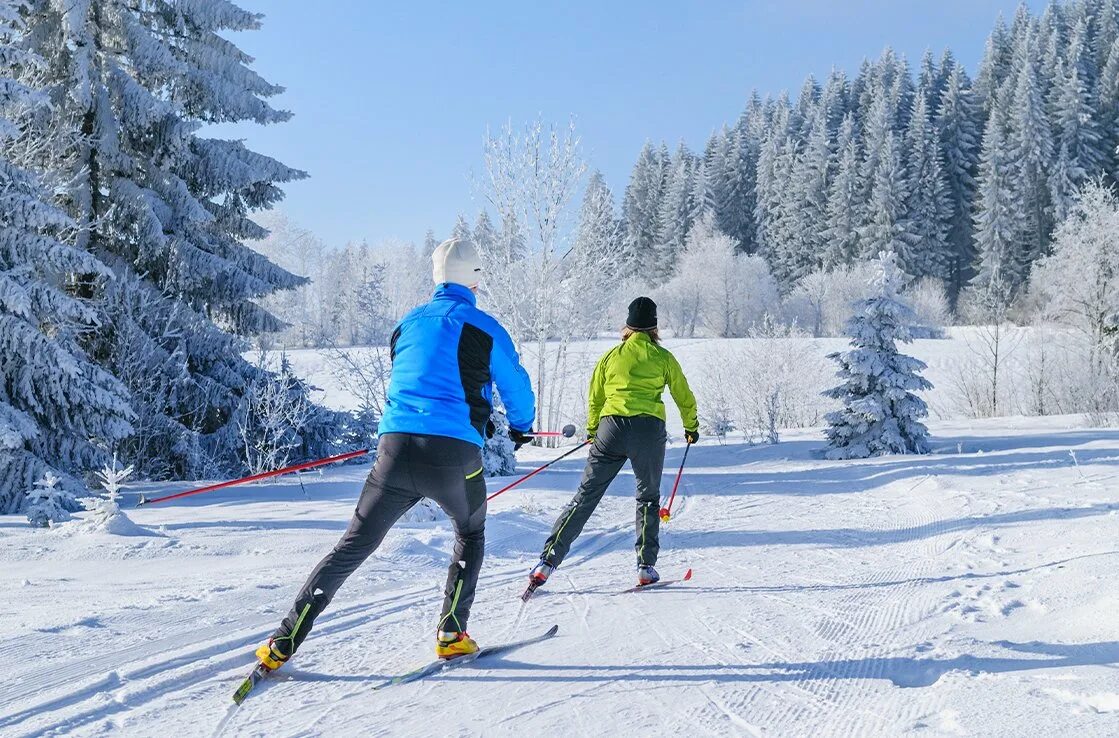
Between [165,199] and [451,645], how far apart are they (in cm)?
1159

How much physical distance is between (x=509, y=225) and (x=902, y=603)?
1849 cm

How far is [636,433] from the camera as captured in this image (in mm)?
5574

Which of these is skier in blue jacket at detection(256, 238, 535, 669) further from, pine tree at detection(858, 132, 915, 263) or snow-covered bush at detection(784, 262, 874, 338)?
pine tree at detection(858, 132, 915, 263)

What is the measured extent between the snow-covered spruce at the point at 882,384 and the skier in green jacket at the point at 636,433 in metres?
11.7

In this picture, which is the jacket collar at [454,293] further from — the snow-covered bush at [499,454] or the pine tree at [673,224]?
the pine tree at [673,224]

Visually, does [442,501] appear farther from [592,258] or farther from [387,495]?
[592,258]

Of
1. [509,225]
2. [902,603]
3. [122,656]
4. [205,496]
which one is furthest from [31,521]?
[509,225]

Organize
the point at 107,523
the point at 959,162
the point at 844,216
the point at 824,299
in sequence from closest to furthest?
the point at 107,523 < the point at 824,299 < the point at 844,216 < the point at 959,162

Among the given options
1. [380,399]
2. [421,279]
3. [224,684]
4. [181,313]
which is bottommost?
[224,684]

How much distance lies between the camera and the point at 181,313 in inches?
503

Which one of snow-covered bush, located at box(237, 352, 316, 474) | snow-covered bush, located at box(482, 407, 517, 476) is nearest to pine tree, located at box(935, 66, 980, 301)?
snow-covered bush, located at box(482, 407, 517, 476)

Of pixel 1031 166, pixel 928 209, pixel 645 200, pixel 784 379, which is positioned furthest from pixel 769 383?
pixel 645 200

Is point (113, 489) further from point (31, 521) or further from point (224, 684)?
point (224, 684)

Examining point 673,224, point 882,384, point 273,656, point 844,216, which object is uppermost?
point 673,224
